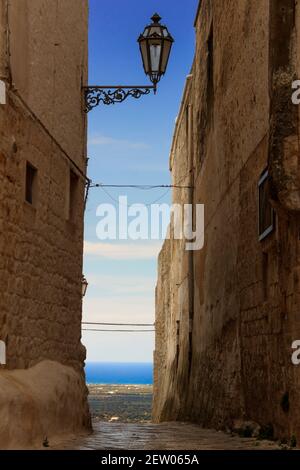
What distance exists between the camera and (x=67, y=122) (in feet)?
37.7

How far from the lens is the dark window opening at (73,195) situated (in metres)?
12.1

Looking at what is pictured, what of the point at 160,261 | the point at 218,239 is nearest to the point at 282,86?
the point at 218,239

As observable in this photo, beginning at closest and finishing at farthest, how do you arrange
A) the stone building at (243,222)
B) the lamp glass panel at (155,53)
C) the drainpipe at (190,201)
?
the stone building at (243,222), the lamp glass panel at (155,53), the drainpipe at (190,201)

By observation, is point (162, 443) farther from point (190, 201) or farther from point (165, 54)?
point (190, 201)

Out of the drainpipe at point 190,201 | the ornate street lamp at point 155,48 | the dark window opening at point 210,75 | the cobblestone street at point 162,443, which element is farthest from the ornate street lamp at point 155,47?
the drainpipe at point 190,201

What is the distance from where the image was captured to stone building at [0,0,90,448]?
8461mm

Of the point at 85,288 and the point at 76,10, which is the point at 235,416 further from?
the point at 76,10

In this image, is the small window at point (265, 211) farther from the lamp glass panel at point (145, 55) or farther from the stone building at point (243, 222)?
the lamp glass panel at point (145, 55)

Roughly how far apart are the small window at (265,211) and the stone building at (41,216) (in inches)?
107

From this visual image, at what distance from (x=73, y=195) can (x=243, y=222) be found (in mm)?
Answer: 2612

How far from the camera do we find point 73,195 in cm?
1225

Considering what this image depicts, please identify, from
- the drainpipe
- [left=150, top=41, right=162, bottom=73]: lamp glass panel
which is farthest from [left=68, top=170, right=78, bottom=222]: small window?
the drainpipe

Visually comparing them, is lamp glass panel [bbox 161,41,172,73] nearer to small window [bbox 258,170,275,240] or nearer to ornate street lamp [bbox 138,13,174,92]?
ornate street lamp [bbox 138,13,174,92]

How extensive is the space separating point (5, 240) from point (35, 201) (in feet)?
4.35
